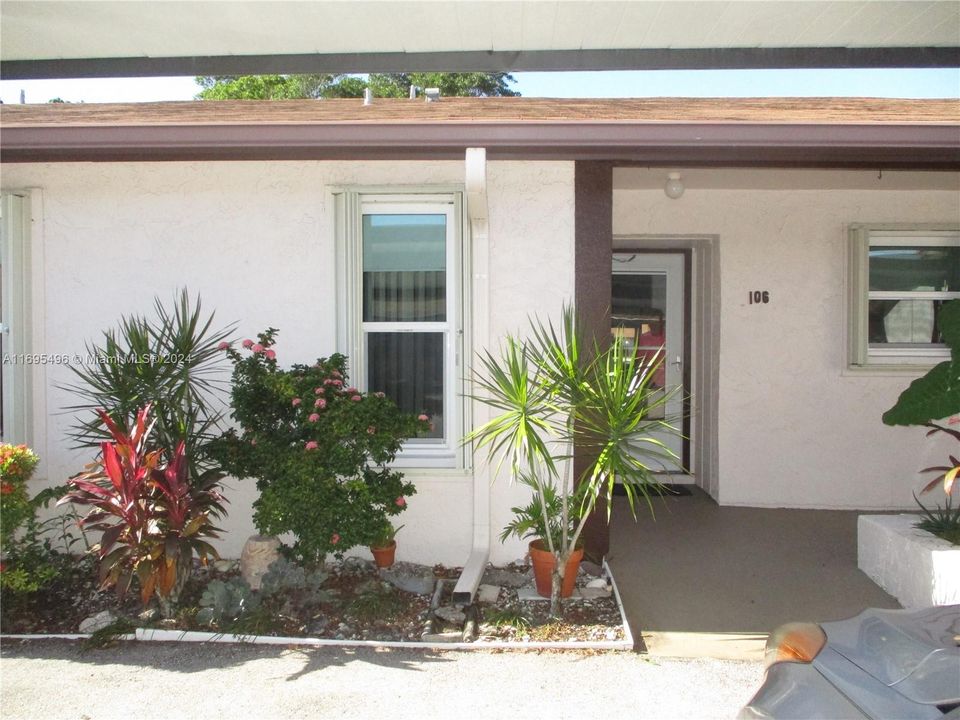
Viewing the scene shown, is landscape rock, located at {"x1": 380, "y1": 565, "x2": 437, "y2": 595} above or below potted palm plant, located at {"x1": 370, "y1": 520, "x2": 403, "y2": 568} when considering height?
below

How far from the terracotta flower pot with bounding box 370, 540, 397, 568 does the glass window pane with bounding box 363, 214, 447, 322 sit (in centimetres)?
152

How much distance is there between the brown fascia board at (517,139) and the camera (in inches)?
170

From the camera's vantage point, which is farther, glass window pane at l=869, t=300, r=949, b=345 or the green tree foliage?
the green tree foliage

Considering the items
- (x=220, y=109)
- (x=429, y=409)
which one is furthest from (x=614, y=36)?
(x=429, y=409)

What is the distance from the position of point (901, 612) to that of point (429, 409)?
3.31 meters

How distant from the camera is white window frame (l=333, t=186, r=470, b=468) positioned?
5.15m

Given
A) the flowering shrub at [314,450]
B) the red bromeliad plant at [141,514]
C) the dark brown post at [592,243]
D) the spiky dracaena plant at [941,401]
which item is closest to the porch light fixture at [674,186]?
the dark brown post at [592,243]

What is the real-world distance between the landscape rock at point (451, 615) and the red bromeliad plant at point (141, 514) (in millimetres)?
1328

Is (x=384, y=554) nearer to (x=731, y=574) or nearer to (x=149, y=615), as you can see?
(x=149, y=615)

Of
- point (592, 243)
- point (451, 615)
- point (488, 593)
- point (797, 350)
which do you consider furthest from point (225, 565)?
point (797, 350)

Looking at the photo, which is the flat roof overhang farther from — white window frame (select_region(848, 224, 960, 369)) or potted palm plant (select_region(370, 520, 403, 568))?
potted palm plant (select_region(370, 520, 403, 568))

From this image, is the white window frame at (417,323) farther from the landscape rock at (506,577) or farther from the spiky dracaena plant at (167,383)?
the spiky dracaena plant at (167,383)

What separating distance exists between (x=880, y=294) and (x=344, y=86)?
18746mm

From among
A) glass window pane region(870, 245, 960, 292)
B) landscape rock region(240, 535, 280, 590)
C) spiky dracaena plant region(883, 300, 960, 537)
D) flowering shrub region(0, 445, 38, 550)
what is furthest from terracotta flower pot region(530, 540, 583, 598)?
glass window pane region(870, 245, 960, 292)
